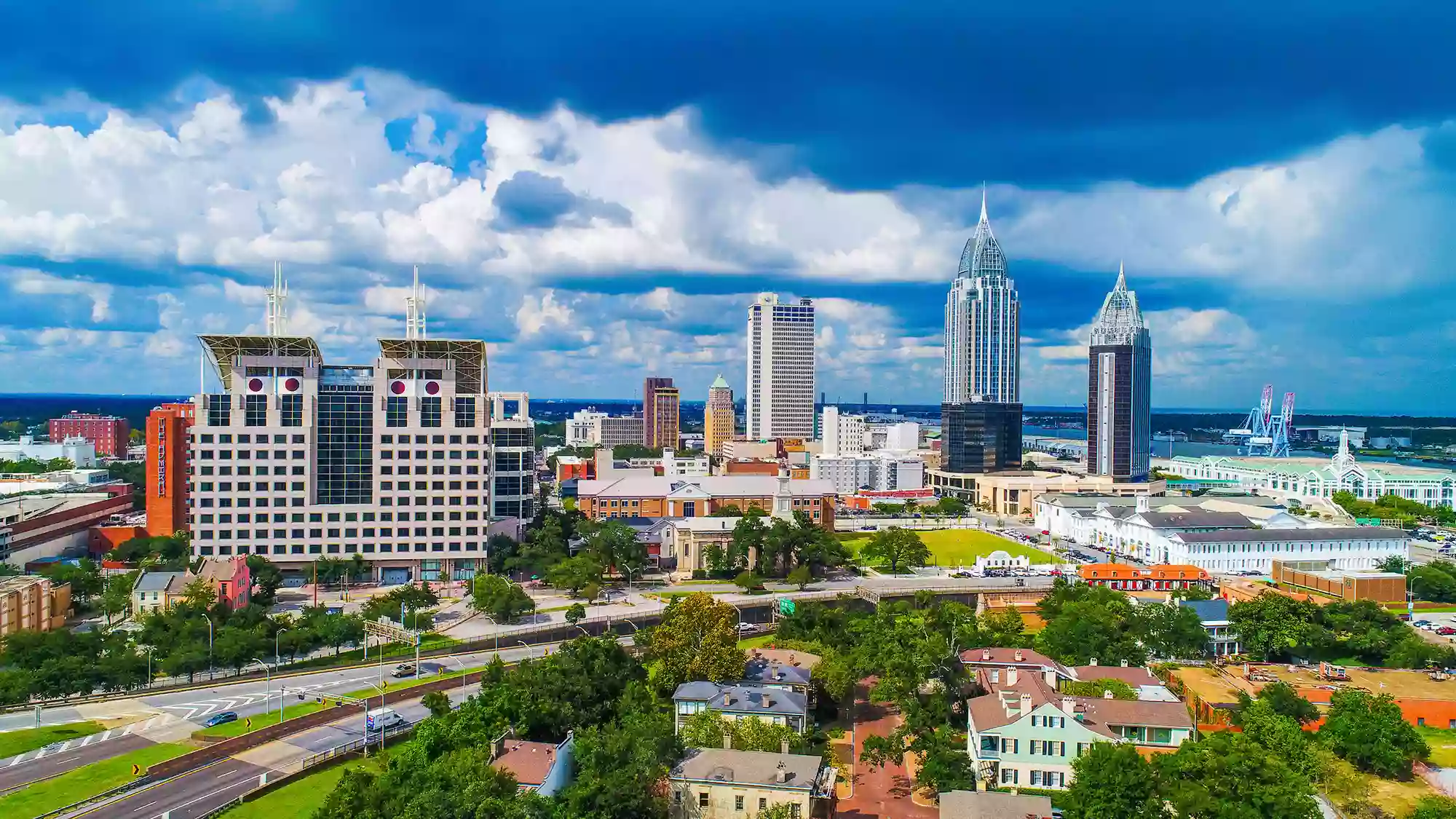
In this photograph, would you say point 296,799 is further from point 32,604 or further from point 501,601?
point 32,604

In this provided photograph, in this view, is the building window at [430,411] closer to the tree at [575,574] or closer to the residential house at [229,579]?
the tree at [575,574]

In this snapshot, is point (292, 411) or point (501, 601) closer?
point (501, 601)

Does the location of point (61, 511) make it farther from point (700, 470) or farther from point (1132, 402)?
point (1132, 402)

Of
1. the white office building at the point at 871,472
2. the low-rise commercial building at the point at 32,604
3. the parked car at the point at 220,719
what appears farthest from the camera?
the white office building at the point at 871,472

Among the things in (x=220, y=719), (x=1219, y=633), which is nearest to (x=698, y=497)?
(x=1219, y=633)

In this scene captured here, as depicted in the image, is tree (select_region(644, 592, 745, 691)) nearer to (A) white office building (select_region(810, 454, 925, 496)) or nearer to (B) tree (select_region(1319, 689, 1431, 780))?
(B) tree (select_region(1319, 689, 1431, 780))

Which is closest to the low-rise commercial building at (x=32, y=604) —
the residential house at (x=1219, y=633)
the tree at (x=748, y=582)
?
the tree at (x=748, y=582)
